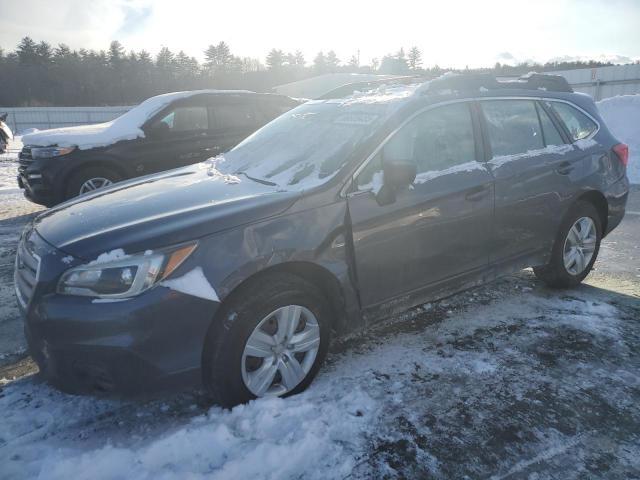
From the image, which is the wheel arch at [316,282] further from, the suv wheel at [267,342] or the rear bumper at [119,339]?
the rear bumper at [119,339]

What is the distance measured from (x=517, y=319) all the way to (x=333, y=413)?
187 cm

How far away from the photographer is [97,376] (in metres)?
2.38

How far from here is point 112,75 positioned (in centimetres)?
6062

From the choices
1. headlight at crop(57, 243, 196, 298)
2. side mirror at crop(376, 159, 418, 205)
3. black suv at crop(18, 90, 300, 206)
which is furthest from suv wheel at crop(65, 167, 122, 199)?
side mirror at crop(376, 159, 418, 205)

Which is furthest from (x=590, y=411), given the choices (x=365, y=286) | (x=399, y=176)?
(x=399, y=176)

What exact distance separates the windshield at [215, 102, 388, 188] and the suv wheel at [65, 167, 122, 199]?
12.1 ft

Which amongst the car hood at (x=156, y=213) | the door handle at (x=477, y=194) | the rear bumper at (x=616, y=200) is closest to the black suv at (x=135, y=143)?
the car hood at (x=156, y=213)

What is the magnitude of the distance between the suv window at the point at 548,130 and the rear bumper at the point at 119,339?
9.80 ft

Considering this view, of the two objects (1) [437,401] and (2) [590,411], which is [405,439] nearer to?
(1) [437,401]

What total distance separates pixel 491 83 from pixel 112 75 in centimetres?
6533

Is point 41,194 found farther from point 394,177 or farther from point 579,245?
point 579,245

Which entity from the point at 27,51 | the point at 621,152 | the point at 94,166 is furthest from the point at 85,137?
the point at 27,51

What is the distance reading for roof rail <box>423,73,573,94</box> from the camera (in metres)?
3.56

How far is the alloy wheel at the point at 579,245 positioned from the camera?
4.20 m
